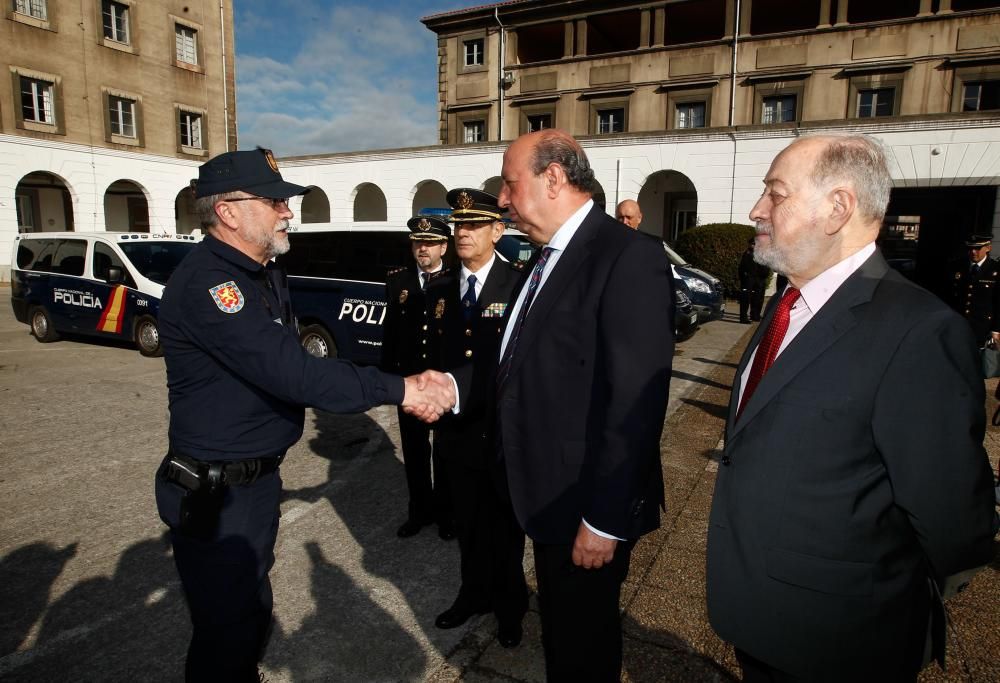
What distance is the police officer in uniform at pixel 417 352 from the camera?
383 centimetres

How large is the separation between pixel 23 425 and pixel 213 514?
5291mm

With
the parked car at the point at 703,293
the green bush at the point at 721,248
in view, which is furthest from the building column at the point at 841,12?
the parked car at the point at 703,293

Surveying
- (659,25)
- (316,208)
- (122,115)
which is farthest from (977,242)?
(122,115)

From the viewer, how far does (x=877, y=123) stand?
643 inches

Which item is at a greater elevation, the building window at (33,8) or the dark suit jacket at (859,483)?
the building window at (33,8)

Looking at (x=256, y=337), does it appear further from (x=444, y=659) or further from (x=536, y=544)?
(x=444, y=659)

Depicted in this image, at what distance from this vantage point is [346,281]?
7719 mm

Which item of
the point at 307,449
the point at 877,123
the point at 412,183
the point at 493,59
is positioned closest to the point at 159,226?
the point at 412,183

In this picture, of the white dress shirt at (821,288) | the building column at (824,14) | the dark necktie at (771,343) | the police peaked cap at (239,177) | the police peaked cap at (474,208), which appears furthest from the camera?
the building column at (824,14)

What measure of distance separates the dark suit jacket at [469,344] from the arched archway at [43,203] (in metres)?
25.5

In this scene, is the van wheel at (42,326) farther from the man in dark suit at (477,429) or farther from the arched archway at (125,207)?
the arched archway at (125,207)

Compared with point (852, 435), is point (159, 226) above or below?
above

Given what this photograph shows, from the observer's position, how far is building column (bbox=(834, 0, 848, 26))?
829 inches

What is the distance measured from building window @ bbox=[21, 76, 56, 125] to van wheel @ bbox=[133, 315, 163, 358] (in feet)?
59.4
